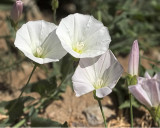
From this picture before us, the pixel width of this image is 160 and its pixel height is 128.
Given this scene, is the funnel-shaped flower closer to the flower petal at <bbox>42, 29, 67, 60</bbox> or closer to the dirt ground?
the flower petal at <bbox>42, 29, 67, 60</bbox>

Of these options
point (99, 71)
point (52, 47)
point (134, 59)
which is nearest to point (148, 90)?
point (134, 59)

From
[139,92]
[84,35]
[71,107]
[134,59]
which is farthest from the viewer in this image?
[71,107]

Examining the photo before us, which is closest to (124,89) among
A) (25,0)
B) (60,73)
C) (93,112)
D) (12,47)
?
(93,112)

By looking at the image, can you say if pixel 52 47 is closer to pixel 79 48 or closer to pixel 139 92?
pixel 79 48

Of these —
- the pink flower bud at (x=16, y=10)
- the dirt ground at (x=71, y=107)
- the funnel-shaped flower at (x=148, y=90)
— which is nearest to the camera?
the funnel-shaped flower at (x=148, y=90)

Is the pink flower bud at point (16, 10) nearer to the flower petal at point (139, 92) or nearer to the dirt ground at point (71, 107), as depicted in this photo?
the dirt ground at point (71, 107)

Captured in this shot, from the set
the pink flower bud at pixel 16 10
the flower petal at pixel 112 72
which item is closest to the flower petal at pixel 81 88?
the flower petal at pixel 112 72

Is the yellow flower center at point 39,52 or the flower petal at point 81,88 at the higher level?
the yellow flower center at point 39,52
